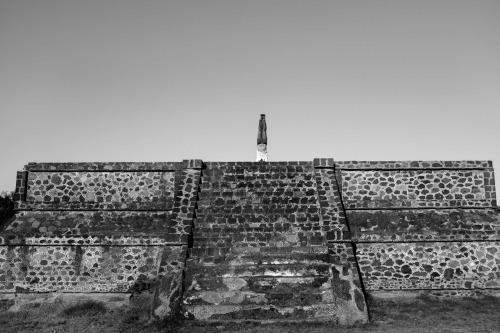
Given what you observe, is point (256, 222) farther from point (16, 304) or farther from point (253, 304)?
point (16, 304)

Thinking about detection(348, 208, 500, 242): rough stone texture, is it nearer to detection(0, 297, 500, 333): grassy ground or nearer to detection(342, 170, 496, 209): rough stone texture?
detection(342, 170, 496, 209): rough stone texture

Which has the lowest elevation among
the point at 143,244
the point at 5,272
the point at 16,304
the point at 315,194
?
the point at 16,304

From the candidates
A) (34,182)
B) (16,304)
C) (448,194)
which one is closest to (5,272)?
(16,304)

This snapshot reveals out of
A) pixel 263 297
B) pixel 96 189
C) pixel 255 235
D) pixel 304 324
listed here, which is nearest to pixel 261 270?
pixel 263 297

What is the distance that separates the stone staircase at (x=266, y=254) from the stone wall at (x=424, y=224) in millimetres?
1677

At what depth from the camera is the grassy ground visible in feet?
29.8

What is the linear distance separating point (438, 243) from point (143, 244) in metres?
8.38

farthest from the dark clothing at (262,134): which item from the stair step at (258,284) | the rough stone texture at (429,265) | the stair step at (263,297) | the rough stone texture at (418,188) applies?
the stair step at (263,297)

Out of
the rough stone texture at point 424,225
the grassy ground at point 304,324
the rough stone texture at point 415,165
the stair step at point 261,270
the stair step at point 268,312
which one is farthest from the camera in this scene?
the rough stone texture at point 415,165

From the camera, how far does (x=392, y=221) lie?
41.4 feet

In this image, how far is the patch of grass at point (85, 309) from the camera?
10.6 meters

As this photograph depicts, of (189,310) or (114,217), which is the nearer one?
(189,310)

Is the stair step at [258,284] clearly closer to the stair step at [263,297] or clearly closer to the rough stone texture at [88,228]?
the stair step at [263,297]

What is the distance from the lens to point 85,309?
10875 mm
